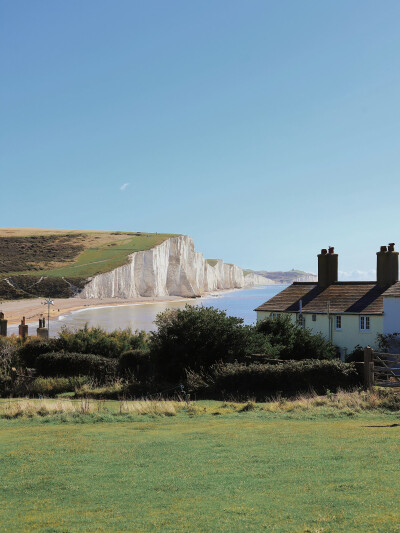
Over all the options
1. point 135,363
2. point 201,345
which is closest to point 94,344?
point 135,363

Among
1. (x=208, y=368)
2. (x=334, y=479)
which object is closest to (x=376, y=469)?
(x=334, y=479)

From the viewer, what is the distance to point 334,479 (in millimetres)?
7754

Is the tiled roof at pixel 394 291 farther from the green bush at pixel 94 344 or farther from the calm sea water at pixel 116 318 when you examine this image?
the green bush at pixel 94 344

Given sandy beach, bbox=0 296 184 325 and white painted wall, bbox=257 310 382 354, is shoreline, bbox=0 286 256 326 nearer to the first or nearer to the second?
sandy beach, bbox=0 296 184 325

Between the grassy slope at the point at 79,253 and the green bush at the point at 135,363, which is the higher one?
the grassy slope at the point at 79,253

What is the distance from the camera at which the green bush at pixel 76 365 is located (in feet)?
86.3

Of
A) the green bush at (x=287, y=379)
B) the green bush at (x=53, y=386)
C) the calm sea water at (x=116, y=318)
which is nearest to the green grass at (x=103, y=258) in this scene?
the calm sea water at (x=116, y=318)

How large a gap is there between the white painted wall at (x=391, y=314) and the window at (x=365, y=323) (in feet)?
4.17

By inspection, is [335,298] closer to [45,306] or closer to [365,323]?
[365,323]

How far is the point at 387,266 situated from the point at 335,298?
3699mm

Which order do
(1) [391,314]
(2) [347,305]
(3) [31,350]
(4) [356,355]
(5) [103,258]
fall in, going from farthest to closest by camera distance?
(5) [103,258] < (2) [347,305] < (4) [356,355] < (1) [391,314] < (3) [31,350]

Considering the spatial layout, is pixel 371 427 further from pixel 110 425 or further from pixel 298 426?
pixel 110 425

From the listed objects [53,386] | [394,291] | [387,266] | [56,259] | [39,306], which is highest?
[56,259]

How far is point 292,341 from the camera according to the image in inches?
1136
